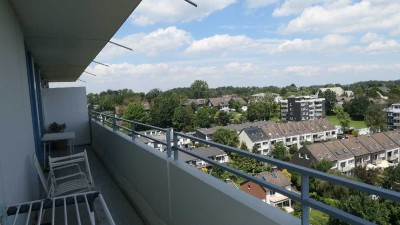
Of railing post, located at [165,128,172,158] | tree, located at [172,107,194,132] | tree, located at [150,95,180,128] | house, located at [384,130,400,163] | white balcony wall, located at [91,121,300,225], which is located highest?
railing post, located at [165,128,172,158]

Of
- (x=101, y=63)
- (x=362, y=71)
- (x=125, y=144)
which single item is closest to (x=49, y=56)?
(x=101, y=63)

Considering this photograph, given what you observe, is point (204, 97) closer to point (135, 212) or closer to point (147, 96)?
point (147, 96)

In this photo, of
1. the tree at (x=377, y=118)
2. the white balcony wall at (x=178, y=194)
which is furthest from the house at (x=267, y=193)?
the tree at (x=377, y=118)

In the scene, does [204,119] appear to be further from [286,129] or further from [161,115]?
[161,115]

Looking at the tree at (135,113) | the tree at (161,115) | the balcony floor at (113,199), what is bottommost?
the tree at (161,115)

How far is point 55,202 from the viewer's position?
224cm

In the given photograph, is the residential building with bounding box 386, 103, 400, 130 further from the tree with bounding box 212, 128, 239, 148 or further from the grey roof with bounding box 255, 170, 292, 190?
the grey roof with bounding box 255, 170, 292, 190

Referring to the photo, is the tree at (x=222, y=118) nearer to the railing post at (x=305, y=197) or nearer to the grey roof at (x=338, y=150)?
the grey roof at (x=338, y=150)

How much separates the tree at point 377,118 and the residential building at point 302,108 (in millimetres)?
13629

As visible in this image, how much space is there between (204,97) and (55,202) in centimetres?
8982

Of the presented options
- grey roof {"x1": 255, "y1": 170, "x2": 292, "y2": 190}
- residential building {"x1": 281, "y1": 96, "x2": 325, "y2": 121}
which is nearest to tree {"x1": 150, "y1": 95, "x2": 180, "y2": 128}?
grey roof {"x1": 255, "y1": 170, "x2": 292, "y2": 190}

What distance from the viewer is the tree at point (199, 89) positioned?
92062mm

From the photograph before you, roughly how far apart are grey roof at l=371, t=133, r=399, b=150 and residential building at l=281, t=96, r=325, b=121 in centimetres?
2682

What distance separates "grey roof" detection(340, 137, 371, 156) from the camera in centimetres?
4116
